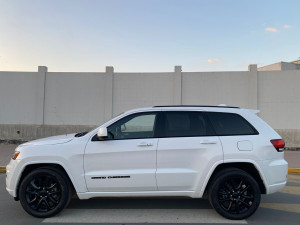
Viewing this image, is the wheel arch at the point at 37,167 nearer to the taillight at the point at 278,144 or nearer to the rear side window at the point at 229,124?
the rear side window at the point at 229,124

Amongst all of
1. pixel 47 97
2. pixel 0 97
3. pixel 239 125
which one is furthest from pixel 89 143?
pixel 0 97

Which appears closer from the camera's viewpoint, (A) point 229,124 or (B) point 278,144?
(B) point 278,144

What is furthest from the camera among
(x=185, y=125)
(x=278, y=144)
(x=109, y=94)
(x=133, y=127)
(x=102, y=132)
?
(x=109, y=94)

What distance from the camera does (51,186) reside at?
4.33 metres

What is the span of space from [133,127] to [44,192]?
5.88 feet

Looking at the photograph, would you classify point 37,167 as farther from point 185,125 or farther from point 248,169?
point 248,169

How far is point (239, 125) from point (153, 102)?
8660 millimetres

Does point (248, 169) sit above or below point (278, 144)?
below

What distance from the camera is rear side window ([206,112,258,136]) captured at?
444 cm

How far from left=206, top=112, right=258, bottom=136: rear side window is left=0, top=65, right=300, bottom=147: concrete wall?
27.2 ft

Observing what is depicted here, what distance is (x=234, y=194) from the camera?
428 cm

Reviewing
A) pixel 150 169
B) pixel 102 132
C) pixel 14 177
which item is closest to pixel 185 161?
pixel 150 169

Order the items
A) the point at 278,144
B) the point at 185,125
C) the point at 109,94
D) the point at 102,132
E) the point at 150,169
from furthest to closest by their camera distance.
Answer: the point at 109,94 < the point at 185,125 < the point at 278,144 < the point at 150,169 < the point at 102,132

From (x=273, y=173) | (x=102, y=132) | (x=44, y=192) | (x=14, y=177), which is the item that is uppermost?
(x=102, y=132)
